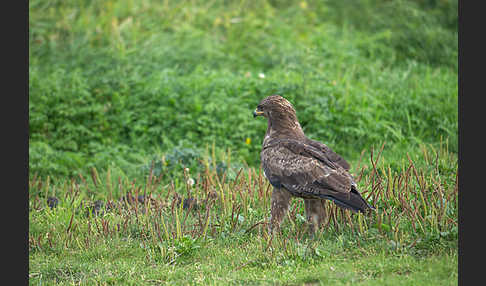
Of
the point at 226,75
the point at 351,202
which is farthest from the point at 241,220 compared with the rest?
the point at 226,75

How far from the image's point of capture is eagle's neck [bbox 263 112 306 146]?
650cm

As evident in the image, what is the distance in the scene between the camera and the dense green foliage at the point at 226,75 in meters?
9.57

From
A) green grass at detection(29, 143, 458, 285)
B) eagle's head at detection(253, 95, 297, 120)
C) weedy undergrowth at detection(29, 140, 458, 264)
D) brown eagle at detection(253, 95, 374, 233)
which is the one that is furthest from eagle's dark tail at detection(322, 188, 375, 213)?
eagle's head at detection(253, 95, 297, 120)

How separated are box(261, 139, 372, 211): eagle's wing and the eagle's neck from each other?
0.21 meters

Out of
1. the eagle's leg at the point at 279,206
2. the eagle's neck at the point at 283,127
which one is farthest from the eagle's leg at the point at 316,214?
the eagle's neck at the point at 283,127

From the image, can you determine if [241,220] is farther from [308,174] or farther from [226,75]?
[226,75]

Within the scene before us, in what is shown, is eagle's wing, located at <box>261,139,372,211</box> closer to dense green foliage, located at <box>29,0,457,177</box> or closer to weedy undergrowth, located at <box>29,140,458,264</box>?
weedy undergrowth, located at <box>29,140,458,264</box>

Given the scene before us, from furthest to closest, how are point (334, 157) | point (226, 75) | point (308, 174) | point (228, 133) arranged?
point (226, 75) < point (228, 133) < point (334, 157) < point (308, 174)

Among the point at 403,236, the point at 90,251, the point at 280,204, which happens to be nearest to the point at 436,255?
the point at 403,236

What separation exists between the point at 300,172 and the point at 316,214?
0.58 metres

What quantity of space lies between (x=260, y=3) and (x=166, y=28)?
225 centimetres

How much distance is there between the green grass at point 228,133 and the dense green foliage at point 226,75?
4 centimetres

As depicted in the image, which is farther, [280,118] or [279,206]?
[280,118]

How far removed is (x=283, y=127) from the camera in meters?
6.55
